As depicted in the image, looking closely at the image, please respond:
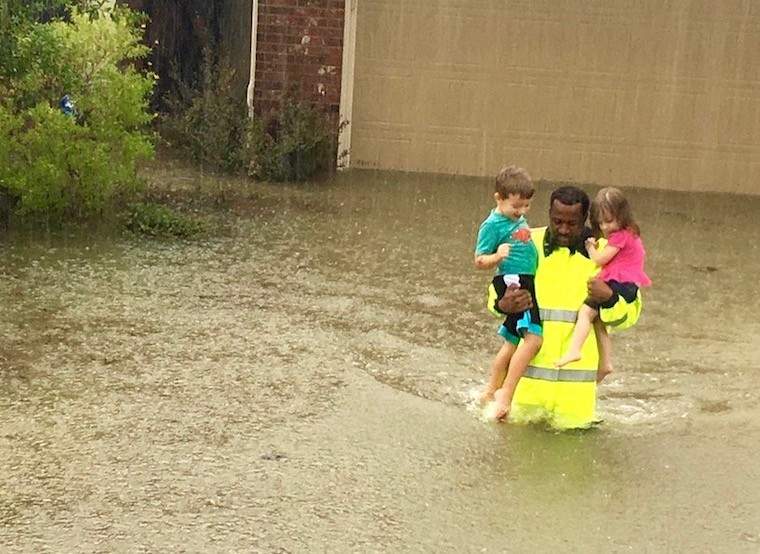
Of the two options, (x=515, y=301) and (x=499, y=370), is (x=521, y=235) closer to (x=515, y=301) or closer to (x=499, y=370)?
(x=515, y=301)

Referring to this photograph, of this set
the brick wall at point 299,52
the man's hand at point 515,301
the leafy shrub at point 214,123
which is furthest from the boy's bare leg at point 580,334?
the brick wall at point 299,52

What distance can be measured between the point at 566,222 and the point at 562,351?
62cm

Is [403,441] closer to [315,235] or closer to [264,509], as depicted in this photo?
[264,509]

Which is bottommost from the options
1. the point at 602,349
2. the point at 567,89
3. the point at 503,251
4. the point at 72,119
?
the point at 602,349

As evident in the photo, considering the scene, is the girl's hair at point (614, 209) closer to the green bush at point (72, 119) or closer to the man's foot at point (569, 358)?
the man's foot at point (569, 358)

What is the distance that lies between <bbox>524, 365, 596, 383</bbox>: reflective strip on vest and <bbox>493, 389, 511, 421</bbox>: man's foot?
16cm

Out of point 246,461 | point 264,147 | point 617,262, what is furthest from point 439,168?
point 246,461

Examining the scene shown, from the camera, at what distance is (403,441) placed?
5617 millimetres

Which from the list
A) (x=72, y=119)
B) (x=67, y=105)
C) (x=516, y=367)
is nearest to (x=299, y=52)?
(x=67, y=105)

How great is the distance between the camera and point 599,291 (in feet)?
18.9

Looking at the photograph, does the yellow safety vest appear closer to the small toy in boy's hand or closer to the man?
the man

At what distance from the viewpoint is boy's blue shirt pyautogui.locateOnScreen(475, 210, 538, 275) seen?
19.2 ft

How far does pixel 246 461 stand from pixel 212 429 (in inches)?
17.5

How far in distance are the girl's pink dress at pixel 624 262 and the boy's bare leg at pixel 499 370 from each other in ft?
1.89
